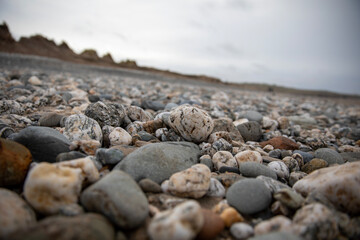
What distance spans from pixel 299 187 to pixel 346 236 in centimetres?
41

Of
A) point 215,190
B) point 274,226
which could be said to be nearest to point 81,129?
point 215,190

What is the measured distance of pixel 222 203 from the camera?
137 cm

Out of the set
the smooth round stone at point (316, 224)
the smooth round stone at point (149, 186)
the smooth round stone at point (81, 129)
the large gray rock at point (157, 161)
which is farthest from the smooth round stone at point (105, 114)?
the smooth round stone at point (316, 224)

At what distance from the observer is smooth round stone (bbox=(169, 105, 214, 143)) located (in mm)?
2172

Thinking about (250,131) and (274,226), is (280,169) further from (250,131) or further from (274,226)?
(250,131)

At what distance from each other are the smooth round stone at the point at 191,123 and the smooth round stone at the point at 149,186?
0.88 m

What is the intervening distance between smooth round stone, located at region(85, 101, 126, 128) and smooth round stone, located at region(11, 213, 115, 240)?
1.52 meters

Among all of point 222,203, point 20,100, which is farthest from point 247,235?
point 20,100

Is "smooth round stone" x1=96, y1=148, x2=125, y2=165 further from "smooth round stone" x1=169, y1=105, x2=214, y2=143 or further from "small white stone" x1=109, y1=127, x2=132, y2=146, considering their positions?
"smooth round stone" x1=169, y1=105, x2=214, y2=143

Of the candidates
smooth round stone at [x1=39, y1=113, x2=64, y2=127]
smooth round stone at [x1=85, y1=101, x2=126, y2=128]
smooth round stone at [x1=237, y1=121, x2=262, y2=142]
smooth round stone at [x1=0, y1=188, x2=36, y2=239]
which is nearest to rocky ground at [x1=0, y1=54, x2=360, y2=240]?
smooth round stone at [x1=0, y1=188, x2=36, y2=239]

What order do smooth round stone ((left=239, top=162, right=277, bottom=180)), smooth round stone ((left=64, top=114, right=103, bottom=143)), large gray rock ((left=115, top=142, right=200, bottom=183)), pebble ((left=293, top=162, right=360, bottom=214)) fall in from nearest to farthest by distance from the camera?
1. pebble ((left=293, top=162, right=360, bottom=214))
2. large gray rock ((left=115, top=142, right=200, bottom=183))
3. smooth round stone ((left=239, top=162, right=277, bottom=180))
4. smooth round stone ((left=64, top=114, right=103, bottom=143))

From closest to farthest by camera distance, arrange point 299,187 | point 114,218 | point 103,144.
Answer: point 114,218
point 299,187
point 103,144

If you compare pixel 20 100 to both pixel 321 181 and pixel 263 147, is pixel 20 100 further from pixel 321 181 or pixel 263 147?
pixel 321 181

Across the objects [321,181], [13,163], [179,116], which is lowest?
[13,163]
